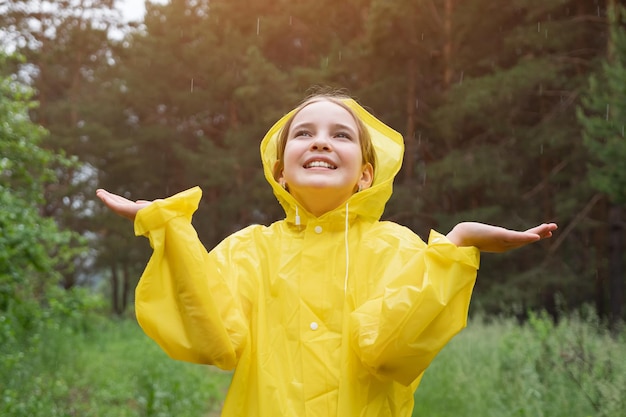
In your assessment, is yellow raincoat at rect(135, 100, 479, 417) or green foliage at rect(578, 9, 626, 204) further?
green foliage at rect(578, 9, 626, 204)

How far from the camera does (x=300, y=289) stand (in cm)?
222

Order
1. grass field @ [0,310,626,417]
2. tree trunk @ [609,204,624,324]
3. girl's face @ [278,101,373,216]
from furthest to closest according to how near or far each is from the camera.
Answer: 1. tree trunk @ [609,204,624,324]
2. grass field @ [0,310,626,417]
3. girl's face @ [278,101,373,216]

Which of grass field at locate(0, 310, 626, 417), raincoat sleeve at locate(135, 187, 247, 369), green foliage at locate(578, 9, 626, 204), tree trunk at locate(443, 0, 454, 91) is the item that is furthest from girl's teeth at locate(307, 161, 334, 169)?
tree trunk at locate(443, 0, 454, 91)

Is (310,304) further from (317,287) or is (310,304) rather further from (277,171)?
(277,171)

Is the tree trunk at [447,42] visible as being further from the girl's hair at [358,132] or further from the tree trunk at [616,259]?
the girl's hair at [358,132]

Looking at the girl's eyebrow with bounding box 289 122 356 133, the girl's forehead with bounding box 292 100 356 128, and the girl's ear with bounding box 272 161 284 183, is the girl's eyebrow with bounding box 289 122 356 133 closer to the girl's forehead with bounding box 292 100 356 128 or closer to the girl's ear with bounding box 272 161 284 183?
the girl's forehead with bounding box 292 100 356 128

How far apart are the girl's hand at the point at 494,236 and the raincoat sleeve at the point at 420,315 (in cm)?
4

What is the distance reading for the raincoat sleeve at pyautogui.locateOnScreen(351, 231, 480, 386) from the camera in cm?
198

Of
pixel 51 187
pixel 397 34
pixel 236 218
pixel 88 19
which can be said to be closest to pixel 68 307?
pixel 397 34

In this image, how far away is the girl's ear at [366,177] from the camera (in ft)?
8.29

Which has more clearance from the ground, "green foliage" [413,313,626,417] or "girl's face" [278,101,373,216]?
"girl's face" [278,101,373,216]

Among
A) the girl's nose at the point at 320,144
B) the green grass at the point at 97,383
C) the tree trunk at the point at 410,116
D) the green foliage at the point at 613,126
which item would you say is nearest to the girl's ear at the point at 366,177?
the girl's nose at the point at 320,144

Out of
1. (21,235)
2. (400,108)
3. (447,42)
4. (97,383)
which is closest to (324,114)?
(21,235)

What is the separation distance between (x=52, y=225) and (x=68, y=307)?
733mm
